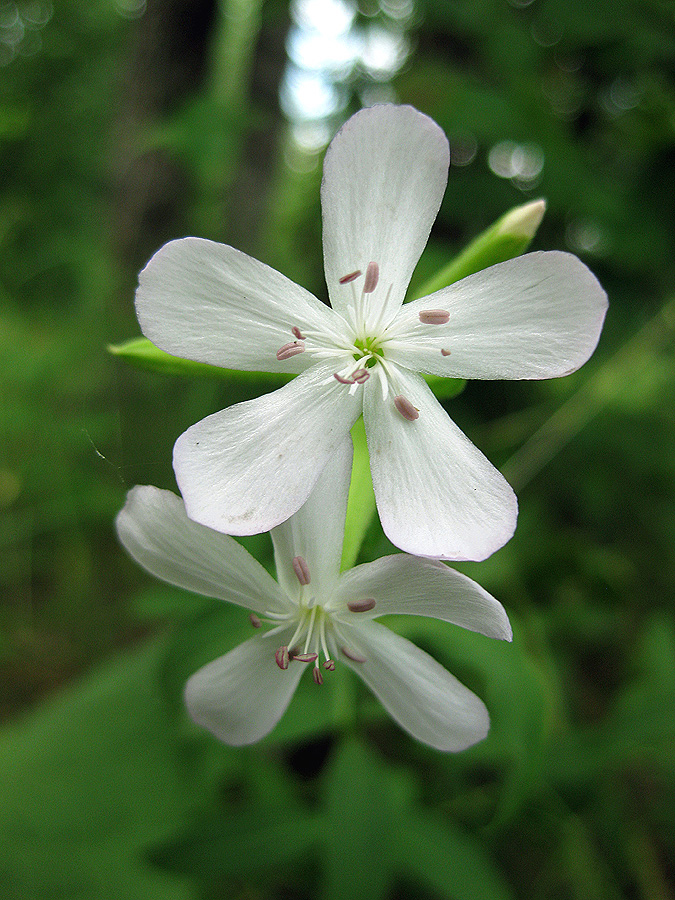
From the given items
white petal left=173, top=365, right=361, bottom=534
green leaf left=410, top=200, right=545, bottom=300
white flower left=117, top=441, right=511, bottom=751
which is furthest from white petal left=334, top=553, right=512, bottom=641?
green leaf left=410, top=200, right=545, bottom=300

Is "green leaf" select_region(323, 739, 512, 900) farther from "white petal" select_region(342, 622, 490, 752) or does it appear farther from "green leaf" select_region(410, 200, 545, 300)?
"green leaf" select_region(410, 200, 545, 300)

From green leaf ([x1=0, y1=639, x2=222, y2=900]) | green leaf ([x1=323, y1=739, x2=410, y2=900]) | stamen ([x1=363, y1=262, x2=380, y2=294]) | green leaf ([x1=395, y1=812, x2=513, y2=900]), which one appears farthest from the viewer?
green leaf ([x1=0, y1=639, x2=222, y2=900])

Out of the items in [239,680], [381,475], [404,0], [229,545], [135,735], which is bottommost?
[135,735]

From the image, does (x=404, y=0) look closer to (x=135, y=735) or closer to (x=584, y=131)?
(x=584, y=131)

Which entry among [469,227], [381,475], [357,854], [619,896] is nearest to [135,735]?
[357,854]

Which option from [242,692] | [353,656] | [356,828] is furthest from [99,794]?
[353,656]

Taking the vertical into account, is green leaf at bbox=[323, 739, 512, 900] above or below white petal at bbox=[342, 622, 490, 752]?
below

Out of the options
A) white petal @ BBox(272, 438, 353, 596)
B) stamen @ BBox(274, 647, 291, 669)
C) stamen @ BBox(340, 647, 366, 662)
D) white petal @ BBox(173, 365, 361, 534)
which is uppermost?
white petal @ BBox(173, 365, 361, 534)

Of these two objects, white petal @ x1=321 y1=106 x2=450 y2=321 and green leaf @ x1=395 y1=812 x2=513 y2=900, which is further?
green leaf @ x1=395 y1=812 x2=513 y2=900
